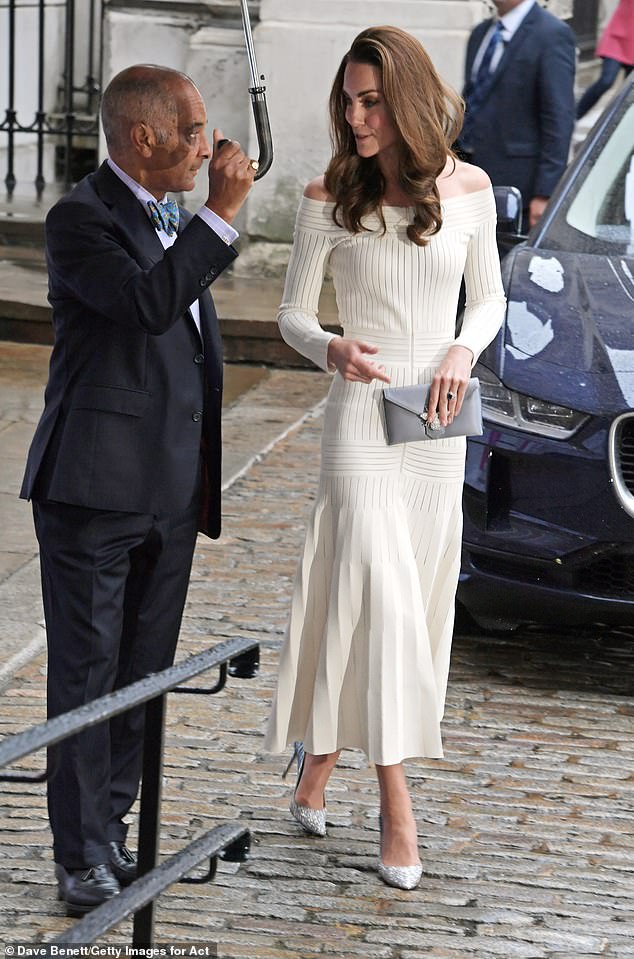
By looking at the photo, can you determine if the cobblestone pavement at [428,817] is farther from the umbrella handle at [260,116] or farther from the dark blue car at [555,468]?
the umbrella handle at [260,116]

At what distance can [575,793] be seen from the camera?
459 centimetres

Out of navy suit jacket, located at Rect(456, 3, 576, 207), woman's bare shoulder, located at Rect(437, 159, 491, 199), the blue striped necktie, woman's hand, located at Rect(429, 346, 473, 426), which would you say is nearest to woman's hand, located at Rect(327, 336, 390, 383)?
woman's hand, located at Rect(429, 346, 473, 426)

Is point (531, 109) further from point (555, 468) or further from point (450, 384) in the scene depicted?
point (450, 384)

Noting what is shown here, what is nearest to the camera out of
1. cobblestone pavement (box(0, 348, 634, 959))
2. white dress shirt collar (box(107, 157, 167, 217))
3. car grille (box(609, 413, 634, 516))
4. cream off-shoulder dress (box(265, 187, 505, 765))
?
white dress shirt collar (box(107, 157, 167, 217))

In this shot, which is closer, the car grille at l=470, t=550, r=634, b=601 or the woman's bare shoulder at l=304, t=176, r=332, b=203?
the woman's bare shoulder at l=304, t=176, r=332, b=203

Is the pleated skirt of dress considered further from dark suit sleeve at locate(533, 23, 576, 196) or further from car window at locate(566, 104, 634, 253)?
dark suit sleeve at locate(533, 23, 576, 196)

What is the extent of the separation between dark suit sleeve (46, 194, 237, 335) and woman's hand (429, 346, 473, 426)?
0.61 metres

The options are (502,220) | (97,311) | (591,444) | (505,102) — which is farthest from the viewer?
(505,102)

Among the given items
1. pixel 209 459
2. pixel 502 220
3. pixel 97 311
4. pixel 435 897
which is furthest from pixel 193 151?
pixel 502 220

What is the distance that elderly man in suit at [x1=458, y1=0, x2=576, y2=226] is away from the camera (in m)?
8.26

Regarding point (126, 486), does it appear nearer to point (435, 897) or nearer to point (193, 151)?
point (193, 151)

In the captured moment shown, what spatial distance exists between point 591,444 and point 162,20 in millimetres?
8144

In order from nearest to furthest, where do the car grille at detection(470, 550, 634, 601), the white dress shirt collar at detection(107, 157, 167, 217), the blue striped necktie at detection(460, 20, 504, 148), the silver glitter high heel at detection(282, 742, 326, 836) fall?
the white dress shirt collar at detection(107, 157, 167, 217), the silver glitter high heel at detection(282, 742, 326, 836), the car grille at detection(470, 550, 634, 601), the blue striped necktie at detection(460, 20, 504, 148)

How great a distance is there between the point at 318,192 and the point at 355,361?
432 mm
